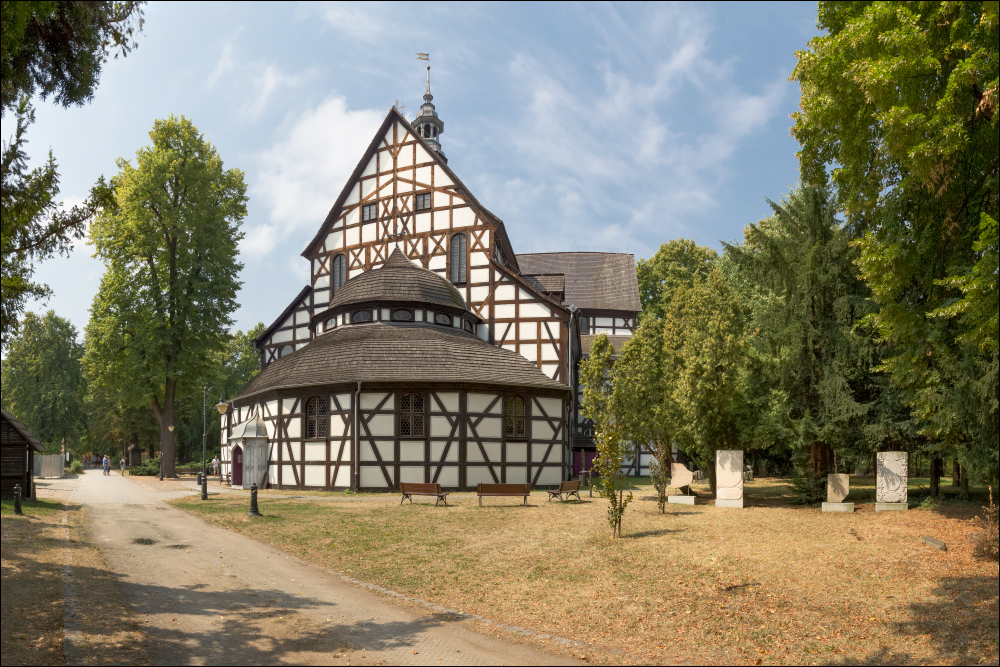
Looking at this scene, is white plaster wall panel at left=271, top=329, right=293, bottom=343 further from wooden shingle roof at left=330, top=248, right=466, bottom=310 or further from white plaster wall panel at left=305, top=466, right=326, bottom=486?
white plaster wall panel at left=305, top=466, right=326, bottom=486

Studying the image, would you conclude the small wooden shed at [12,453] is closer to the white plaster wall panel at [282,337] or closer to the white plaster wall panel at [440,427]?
the white plaster wall panel at [440,427]

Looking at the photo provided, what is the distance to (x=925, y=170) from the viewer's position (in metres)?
12.1

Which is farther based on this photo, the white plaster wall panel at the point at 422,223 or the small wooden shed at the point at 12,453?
the white plaster wall panel at the point at 422,223

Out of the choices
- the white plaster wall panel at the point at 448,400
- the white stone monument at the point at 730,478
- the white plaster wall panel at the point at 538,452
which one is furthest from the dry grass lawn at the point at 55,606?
the white plaster wall panel at the point at 538,452

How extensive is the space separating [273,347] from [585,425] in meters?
20.2

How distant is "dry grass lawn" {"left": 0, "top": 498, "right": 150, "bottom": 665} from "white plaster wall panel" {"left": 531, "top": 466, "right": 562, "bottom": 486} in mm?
18240

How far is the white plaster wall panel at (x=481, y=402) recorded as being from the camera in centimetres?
2809

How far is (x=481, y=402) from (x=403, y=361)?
3761 millimetres

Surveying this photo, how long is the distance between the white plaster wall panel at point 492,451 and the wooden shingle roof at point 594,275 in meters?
21.8

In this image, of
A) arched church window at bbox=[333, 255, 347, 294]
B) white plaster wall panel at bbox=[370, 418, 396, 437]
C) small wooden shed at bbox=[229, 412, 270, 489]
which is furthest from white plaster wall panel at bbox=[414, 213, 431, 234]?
small wooden shed at bbox=[229, 412, 270, 489]

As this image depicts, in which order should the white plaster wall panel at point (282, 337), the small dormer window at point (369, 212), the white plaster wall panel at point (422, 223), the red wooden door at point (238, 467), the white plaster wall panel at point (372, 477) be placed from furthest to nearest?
the white plaster wall panel at point (282, 337), the small dormer window at point (369, 212), the white plaster wall panel at point (422, 223), the red wooden door at point (238, 467), the white plaster wall panel at point (372, 477)

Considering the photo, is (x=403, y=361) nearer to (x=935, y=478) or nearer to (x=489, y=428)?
(x=489, y=428)

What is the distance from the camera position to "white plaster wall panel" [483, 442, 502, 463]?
28258 millimetres

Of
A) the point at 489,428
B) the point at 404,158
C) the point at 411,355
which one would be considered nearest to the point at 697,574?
the point at 489,428
